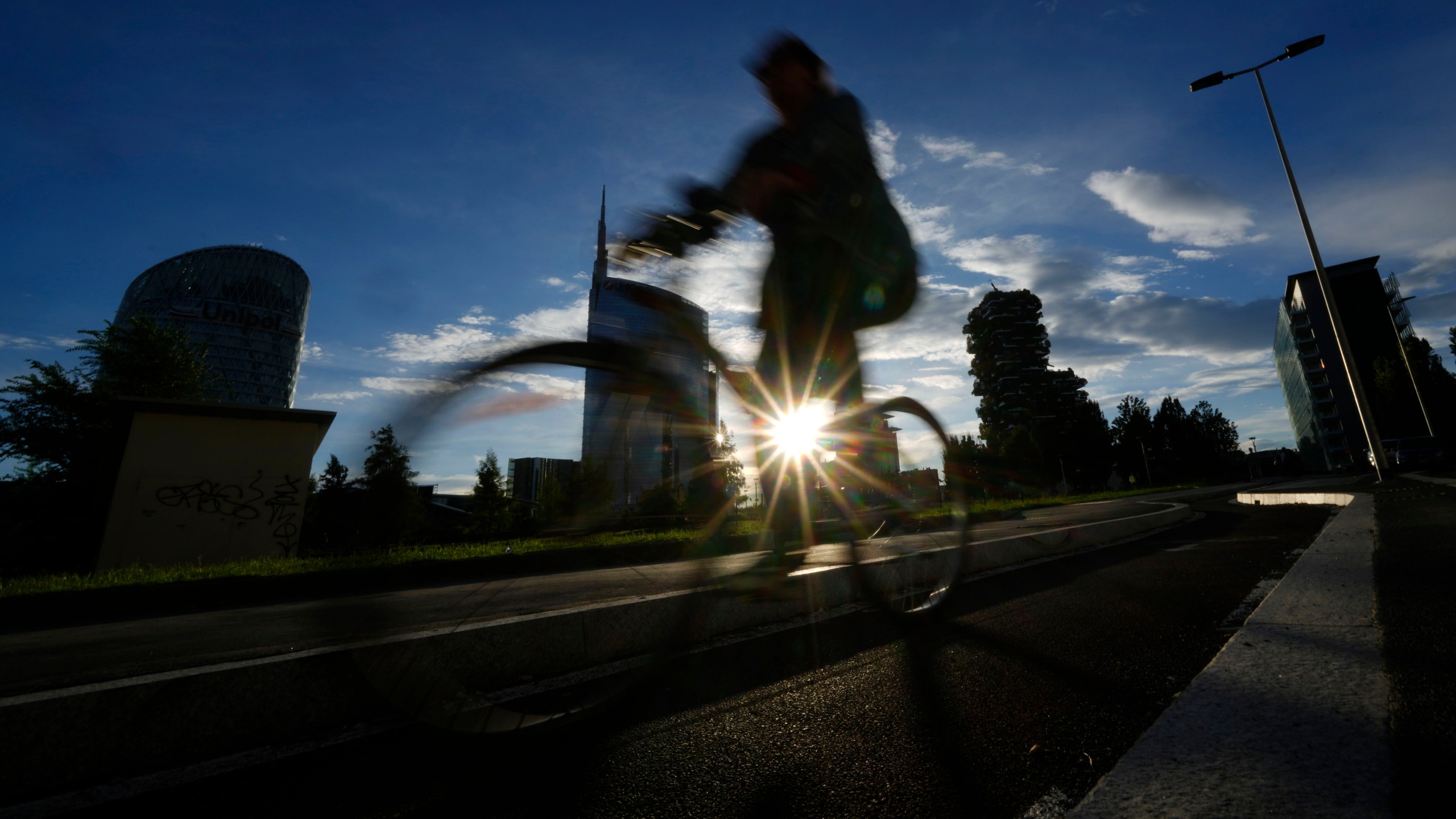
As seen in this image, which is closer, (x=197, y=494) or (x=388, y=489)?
(x=388, y=489)

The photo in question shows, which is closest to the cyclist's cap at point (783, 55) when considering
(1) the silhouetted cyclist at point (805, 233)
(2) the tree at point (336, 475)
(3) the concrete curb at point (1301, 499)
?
(1) the silhouetted cyclist at point (805, 233)

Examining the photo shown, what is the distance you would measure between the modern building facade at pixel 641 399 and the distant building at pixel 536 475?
0.06 m

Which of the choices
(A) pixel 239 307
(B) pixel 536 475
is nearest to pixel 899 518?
(B) pixel 536 475

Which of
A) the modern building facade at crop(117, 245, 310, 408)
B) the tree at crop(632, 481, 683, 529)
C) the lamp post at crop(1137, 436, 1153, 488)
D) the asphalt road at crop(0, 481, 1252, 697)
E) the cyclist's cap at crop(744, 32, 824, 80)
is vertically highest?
the modern building facade at crop(117, 245, 310, 408)

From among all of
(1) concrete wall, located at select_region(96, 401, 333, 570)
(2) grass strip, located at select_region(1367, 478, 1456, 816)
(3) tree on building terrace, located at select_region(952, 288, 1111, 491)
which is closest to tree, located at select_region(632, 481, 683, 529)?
(2) grass strip, located at select_region(1367, 478, 1456, 816)

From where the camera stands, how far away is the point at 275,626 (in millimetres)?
4723

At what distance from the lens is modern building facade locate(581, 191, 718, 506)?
4.42 ft

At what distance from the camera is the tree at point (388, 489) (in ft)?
3.39

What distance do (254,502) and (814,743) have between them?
16921 mm

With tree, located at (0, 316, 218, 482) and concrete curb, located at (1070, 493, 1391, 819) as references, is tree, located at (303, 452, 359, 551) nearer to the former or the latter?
concrete curb, located at (1070, 493, 1391, 819)

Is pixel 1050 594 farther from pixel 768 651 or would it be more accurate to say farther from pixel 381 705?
pixel 381 705

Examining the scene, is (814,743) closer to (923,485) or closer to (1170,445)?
(923,485)

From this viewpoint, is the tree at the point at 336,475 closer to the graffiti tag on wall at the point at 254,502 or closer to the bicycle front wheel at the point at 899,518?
the bicycle front wheel at the point at 899,518

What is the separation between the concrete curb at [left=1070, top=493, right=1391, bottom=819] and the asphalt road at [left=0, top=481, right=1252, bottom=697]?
39.5 inches
